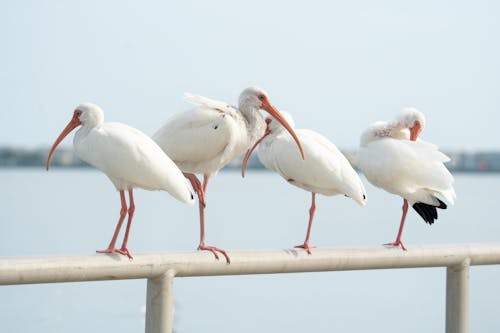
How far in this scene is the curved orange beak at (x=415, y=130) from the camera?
591cm

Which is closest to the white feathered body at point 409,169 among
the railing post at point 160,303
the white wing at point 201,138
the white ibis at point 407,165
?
the white ibis at point 407,165

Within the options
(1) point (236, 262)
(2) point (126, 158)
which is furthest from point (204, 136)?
(1) point (236, 262)

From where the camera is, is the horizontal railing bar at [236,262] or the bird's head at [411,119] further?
the bird's head at [411,119]

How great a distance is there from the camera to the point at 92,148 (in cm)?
446

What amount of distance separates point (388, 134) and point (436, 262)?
6.82ft

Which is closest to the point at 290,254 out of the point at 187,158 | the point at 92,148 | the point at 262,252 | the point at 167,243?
the point at 262,252

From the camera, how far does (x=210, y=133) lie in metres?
4.96

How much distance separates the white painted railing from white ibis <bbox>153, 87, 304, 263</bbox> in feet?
4.44

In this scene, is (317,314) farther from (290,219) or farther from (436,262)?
(290,219)

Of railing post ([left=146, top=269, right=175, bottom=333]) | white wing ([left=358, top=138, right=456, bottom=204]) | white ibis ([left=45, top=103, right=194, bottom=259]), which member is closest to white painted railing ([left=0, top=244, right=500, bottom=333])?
railing post ([left=146, top=269, right=175, bottom=333])

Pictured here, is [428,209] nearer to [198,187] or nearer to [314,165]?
[314,165]

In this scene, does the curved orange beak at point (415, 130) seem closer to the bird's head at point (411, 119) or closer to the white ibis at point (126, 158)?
the bird's head at point (411, 119)

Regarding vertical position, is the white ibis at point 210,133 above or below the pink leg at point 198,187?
above

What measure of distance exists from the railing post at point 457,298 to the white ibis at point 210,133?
4.56 ft
